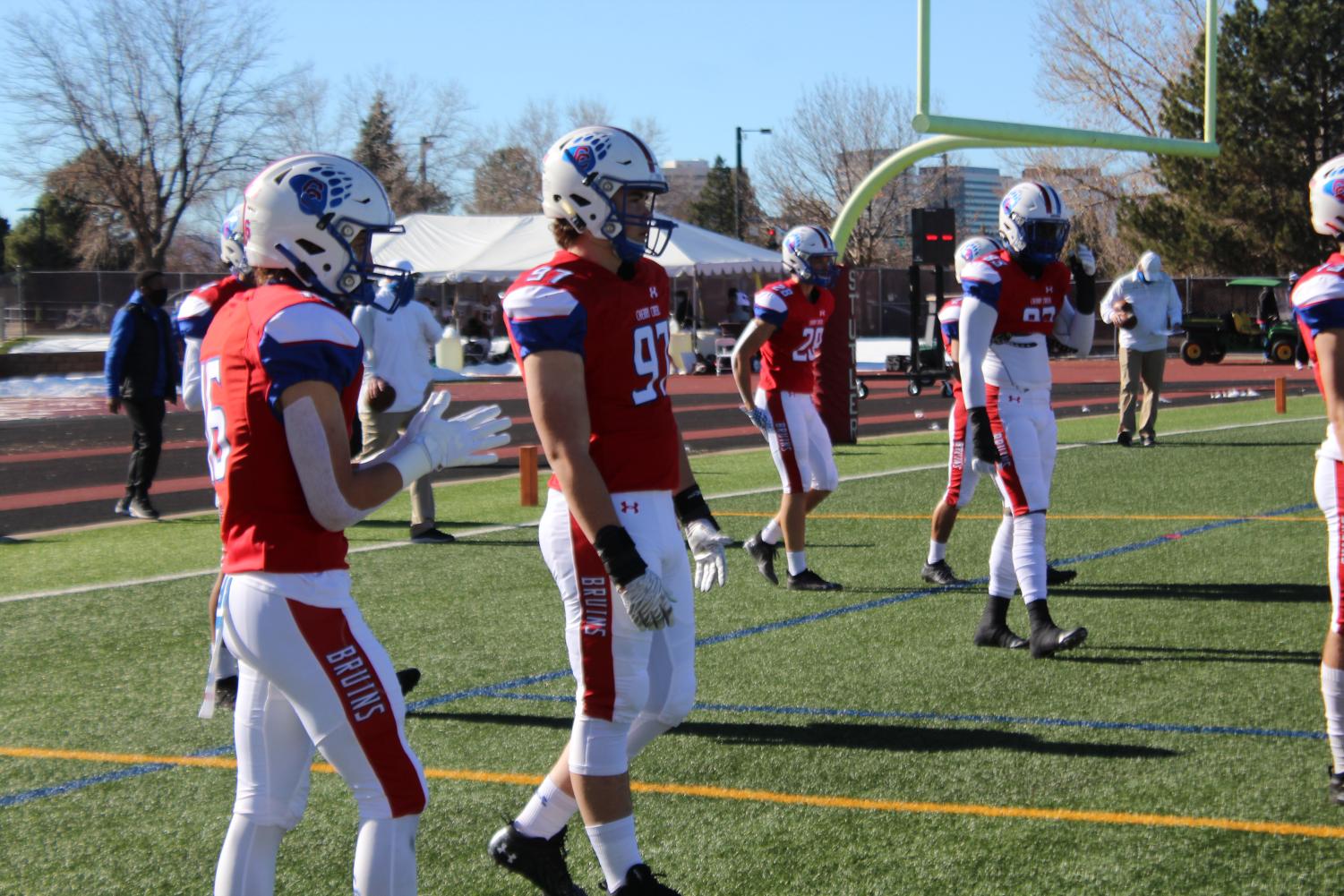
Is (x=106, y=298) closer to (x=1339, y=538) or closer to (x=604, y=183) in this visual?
(x=604, y=183)

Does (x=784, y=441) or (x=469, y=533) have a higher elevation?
(x=784, y=441)

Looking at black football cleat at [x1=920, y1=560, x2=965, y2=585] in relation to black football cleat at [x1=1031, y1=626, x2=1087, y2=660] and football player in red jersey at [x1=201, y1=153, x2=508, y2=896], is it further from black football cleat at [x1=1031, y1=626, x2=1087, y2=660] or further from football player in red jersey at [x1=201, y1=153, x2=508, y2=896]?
football player in red jersey at [x1=201, y1=153, x2=508, y2=896]

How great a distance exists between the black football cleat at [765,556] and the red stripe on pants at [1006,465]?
233 centimetres

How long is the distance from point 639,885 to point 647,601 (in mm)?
771

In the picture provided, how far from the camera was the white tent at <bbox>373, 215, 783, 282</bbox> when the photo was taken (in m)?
36.8

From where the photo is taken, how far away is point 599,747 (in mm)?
4012

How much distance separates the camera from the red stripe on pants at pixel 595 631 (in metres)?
4.00

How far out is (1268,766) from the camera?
17.3 ft

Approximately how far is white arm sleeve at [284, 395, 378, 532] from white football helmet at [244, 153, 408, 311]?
396mm

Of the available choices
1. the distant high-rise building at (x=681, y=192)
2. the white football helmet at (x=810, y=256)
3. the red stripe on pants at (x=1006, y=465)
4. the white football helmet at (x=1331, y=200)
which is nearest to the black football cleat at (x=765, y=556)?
the white football helmet at (x=810, y=256)

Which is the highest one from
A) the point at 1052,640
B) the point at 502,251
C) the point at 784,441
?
the point at 502,251

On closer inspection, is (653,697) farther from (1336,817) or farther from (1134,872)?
(1336,817)

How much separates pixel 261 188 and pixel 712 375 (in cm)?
3237

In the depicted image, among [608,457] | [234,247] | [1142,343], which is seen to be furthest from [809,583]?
[1142,343]
